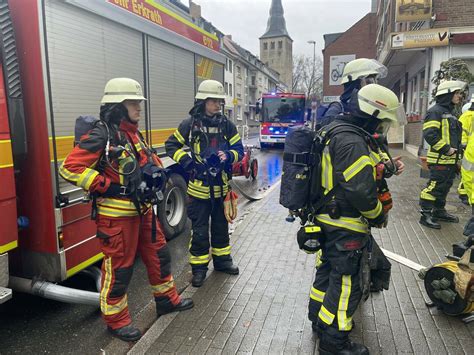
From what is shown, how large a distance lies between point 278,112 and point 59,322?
17.8m

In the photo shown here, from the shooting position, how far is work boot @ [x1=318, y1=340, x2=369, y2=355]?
2684 millimetres

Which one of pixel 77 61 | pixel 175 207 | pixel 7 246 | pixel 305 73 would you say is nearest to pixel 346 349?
pixel 7 246

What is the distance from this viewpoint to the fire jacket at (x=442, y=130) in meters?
5.43

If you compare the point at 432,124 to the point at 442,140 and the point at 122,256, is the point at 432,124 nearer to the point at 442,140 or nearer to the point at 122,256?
the point at 442,140

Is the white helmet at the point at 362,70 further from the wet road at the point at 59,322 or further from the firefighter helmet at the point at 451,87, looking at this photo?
the wet road at the point at 59,322

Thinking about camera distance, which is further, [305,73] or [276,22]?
[276,22]

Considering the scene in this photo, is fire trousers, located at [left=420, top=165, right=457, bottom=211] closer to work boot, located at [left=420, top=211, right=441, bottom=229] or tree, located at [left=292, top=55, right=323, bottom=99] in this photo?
work boot, located at [left=420, top=211, right=441, bottom=229]

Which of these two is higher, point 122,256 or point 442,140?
point 442,140

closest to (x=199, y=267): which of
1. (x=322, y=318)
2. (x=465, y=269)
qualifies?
(x=322, y=318)

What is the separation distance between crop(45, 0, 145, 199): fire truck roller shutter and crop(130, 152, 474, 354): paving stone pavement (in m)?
1.50

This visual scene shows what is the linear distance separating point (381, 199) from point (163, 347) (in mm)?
1912

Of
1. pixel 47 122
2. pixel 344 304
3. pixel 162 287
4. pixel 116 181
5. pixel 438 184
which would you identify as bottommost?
pixel 162 287

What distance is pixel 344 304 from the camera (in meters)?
2.61

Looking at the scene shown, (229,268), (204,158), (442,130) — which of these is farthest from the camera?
(442,130)
